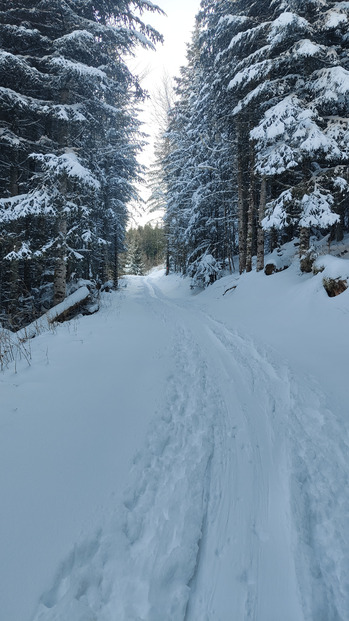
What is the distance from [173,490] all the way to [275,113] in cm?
1032

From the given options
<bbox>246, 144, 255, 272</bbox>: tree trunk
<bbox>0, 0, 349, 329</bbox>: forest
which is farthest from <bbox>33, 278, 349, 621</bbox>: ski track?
<bbox>246, 144, 255, 272</bbox>: tree trunk

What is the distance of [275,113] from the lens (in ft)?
26.7

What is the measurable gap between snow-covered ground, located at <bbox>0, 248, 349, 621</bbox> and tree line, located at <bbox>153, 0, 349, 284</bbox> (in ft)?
20.2

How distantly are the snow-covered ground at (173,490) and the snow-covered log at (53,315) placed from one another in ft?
8.74

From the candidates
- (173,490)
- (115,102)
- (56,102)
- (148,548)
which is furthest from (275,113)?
(148,548)

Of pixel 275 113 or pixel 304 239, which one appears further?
pixel 304 239

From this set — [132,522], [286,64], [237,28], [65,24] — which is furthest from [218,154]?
[132,522]

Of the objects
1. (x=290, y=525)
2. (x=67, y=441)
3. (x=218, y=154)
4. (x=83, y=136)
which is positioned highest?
(x=218, y=154)

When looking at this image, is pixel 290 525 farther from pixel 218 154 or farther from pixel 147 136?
pixel 147 136

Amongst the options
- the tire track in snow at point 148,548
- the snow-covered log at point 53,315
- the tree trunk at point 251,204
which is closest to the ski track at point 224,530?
the tire track in snow at point 148,548

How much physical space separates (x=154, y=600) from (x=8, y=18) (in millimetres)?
14752

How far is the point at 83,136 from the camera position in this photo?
10344mm

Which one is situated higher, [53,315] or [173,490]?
[53,315]

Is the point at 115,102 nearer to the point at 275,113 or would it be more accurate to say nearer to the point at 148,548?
the point at 275,113
